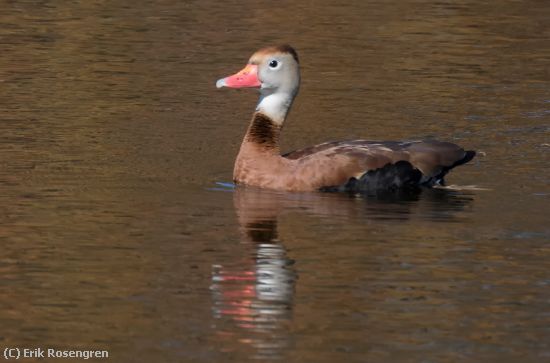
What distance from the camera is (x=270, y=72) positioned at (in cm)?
1517

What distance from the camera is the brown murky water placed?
32.5 feet

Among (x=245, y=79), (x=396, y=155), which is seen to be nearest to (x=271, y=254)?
(x=396, y=155)

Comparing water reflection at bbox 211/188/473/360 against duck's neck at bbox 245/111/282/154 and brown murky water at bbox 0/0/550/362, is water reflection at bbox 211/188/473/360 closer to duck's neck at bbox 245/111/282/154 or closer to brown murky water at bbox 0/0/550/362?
brown murky water at bbox 0/0/550/362

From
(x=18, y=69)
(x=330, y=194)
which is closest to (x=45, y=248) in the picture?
(x=330, y=194)

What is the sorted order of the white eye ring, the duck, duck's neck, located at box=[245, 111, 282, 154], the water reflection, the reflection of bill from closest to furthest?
the reflection of bill
the water reflection
the duck
duck's neck, located at box=[245, 111, 282, 154]
the white eye ring

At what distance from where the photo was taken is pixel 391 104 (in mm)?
18844

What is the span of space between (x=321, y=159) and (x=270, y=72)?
3.91ft

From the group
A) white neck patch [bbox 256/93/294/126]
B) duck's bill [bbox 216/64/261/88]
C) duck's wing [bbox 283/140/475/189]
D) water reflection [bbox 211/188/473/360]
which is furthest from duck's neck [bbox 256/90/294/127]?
water reflection [bbox 211/188/473/360]

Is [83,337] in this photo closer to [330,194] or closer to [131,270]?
[131,270]

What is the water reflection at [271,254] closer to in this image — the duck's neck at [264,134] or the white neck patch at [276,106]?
the duck's neck at [264,134]

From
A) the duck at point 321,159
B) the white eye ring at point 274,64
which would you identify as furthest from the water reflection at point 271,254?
the white eye ring at point 274,64

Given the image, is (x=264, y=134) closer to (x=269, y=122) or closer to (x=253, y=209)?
(x=269, y=122)

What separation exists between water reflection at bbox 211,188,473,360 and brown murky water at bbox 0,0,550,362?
0.02 m

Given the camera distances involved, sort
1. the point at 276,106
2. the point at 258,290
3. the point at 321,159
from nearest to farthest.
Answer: the point at 258,290, the point at 321,159, the point at 276,106
